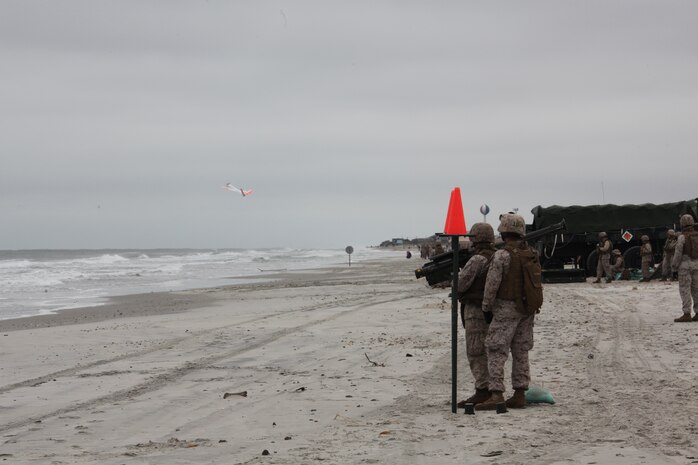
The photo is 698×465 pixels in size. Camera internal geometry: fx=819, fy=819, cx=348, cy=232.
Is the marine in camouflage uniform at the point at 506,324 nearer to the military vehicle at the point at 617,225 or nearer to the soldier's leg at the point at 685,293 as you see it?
the soldier's leg at the point at 685,293

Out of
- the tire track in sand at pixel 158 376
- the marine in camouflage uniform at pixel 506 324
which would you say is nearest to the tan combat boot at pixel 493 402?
the marine in camouflage uniform at pixel 506 324

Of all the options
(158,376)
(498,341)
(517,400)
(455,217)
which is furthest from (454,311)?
(158,376)

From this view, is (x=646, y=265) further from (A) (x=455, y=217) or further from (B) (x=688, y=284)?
(A) (x=455, y=217)

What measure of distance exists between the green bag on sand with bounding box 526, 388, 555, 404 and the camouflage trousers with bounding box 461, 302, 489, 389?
435 mm

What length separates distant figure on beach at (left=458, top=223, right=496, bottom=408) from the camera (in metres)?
7.80

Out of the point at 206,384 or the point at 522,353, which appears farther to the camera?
the point at 206,384

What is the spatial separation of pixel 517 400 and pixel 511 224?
167 cm

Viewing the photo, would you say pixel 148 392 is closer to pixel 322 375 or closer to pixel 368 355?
pixel 322 375

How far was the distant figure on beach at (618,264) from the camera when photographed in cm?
A: 2752

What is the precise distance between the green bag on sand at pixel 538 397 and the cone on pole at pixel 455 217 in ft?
6.07

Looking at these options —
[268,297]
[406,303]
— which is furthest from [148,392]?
[268,297]

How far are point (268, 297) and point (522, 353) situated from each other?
61.9 feet

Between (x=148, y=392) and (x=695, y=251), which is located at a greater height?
(x=695, y=251)

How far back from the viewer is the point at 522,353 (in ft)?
25.3
